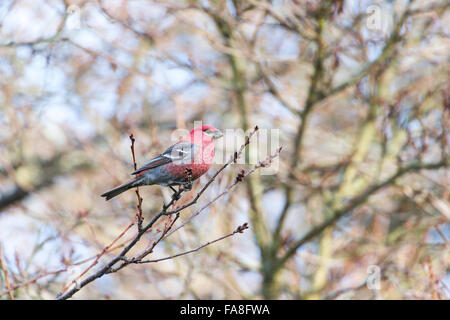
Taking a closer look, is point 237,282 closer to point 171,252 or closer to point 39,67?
point 171,252

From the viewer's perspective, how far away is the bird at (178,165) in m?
3.76

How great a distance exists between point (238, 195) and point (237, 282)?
3.99 feet

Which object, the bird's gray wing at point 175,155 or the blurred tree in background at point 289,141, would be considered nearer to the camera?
the bird's gray wing at point 175,155

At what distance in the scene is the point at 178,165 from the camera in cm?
389

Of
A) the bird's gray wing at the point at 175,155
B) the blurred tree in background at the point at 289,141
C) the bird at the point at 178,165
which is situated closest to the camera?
the bird at the point at 178,165

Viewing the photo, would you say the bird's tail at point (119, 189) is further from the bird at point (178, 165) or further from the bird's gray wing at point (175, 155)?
the bird's gray wing at point (175, 155)

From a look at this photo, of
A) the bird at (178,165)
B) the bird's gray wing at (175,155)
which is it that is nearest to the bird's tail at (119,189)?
the bird at (178,165)

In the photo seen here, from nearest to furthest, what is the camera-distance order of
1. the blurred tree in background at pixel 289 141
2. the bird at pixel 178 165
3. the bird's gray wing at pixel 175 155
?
the bird at pixel 178 165 → the bird's gray wing at pixel 175 155 → the blurred tree in background at pixel 289 141

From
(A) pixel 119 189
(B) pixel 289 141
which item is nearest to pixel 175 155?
(A) pixel 119 189

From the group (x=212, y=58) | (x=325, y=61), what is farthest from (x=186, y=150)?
(x=212, y=58)

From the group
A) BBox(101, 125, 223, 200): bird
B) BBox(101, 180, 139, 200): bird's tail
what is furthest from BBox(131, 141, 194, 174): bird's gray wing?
BBox(101, 180, 139, 200): bird's tail

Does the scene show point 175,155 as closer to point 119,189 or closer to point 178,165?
point 178,165

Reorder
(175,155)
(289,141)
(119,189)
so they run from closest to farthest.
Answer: (119,189) → (175,155) → (289,141)

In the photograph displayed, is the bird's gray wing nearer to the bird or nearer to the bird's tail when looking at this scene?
the bird
